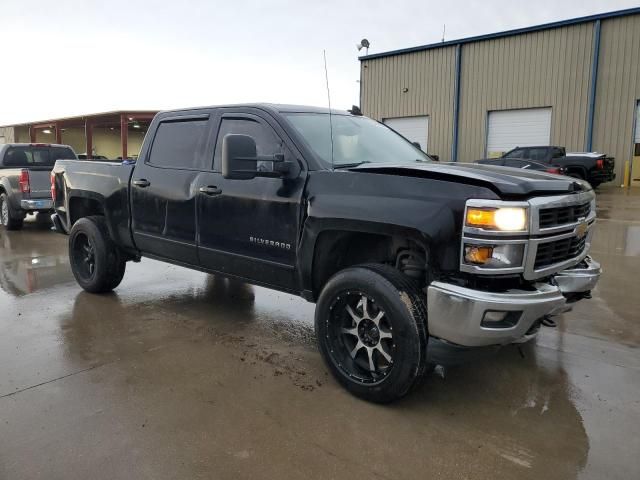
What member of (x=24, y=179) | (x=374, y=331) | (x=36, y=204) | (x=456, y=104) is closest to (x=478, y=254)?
(x=374, y=331)

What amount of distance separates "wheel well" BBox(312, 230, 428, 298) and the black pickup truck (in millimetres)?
11

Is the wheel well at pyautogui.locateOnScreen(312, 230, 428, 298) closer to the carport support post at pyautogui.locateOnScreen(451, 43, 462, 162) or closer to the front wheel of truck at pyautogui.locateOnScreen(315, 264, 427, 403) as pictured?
the front wheel of truck at pyautogui.locateOnScreen(315, 264, 427, 403)

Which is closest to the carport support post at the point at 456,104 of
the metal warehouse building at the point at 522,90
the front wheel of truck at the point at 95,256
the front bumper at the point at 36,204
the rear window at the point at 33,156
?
the metal warehouse building at the point at 522,90

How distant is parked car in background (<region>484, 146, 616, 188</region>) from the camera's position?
59.1 ft

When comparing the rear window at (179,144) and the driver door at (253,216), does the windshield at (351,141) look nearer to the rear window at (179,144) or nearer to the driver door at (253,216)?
the driver door at (253,216)

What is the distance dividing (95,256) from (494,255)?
4313mm

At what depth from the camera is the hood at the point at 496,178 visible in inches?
115

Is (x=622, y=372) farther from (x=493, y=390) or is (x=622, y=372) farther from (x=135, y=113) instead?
(x=135, y=113)

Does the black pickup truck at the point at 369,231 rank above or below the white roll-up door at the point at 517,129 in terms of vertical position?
below

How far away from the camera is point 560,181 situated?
131 inches

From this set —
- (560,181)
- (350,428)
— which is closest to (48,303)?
(350,428)

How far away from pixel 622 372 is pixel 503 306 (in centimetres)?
164

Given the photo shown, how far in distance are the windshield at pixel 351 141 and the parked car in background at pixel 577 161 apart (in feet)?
49.9

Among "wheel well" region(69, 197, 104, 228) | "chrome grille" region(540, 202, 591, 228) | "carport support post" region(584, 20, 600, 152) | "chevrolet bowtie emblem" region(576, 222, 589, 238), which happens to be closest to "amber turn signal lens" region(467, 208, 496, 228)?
"chrome grille" region(540, 202, 591, 228)
